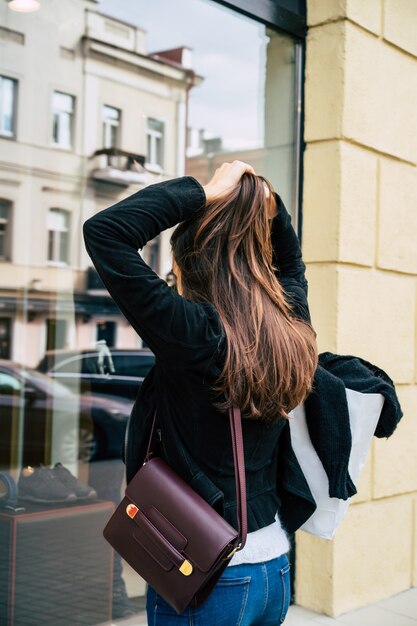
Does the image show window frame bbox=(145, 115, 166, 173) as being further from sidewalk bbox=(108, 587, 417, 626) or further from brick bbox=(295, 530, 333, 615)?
sidewalk bbox=(108, 587, 417, 626)

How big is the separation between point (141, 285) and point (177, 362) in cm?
17

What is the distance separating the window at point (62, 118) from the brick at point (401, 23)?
120 inches

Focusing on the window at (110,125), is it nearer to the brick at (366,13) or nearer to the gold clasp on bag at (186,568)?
the brick at (366,13)

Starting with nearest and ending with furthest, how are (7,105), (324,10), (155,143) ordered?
1. (324,10)
2. (7,105)
3. (155,143)

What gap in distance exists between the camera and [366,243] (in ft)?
12.3

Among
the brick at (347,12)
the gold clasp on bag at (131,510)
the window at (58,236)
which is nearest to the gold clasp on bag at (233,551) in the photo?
the gold clasp on bag at (131,510)

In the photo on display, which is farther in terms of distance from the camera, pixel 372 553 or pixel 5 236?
pixel 5 236

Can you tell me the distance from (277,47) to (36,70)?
2.38 metres

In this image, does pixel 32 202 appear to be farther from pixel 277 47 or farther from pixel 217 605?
pixel 217 605

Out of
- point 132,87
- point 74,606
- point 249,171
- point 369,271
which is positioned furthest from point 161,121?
point 249,171

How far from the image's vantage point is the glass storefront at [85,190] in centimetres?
Result: 368

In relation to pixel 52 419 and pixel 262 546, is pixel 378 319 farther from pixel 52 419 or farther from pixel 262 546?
pixel 52 419

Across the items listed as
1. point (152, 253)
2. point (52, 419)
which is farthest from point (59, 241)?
point (52, 419)

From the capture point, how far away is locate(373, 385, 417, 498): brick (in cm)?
384
